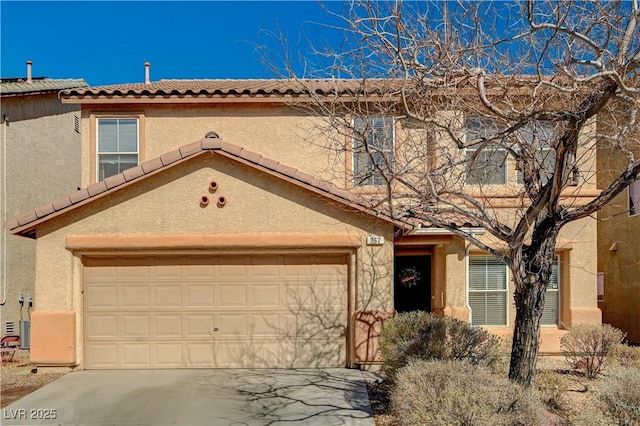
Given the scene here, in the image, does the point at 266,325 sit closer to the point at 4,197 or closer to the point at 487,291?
the point at 487,291

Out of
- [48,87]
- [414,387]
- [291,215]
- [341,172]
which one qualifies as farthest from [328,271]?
[48,87]

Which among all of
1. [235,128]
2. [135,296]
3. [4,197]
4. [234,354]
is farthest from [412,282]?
[4,197]

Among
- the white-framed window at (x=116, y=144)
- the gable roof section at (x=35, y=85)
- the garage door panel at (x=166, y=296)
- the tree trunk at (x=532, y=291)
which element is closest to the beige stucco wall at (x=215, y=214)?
the garage door panel at (x=166, y=296)

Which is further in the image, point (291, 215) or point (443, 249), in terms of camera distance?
point (443, 249)

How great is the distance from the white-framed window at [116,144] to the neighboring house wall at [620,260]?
12.9m

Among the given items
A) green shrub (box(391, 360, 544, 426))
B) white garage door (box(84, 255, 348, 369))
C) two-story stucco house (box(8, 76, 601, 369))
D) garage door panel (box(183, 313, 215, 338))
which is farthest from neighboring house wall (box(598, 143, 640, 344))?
garage door panel (box(183, 313, 215, 338))

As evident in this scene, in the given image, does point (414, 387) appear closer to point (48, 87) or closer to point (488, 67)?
point (488, 67)

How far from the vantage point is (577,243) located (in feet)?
39.8

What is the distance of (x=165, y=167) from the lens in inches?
403

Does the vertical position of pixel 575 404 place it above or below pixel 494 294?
below

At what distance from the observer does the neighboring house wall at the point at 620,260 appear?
14.8m

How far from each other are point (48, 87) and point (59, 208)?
806cm

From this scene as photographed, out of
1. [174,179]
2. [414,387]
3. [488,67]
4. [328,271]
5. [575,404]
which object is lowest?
[575,404]

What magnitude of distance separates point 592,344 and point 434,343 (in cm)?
385
